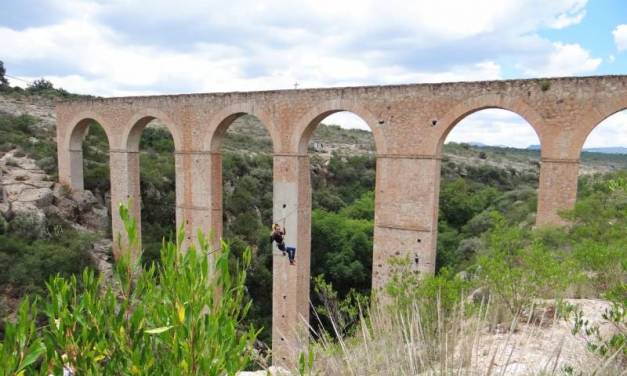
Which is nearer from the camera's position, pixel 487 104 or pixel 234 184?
pixel 487 104

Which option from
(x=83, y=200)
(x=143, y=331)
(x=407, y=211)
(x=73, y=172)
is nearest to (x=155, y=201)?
(x=83, y=200)

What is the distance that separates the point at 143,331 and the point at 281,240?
6977 mm

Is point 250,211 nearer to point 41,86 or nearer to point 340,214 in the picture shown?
point 340,214

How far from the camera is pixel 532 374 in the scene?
2.52m

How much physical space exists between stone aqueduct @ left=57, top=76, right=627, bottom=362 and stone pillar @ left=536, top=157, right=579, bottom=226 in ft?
0.05

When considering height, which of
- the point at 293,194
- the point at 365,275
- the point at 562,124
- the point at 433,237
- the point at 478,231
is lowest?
the point at 365,275

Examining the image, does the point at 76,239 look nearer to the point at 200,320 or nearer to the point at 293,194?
the point at 293,194

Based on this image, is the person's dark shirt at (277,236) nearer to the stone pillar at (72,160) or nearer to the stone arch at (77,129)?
the stone arch at (77,129)

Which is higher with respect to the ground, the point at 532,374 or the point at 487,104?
the point at 487,104

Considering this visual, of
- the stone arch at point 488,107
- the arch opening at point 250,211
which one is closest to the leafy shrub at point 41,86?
the arch opening at point 250,211

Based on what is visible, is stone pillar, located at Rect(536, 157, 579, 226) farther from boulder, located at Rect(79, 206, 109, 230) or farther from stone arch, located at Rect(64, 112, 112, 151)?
boulder, located at Rect(79, 206, 109, 230)

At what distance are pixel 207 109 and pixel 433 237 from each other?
5.63 meters

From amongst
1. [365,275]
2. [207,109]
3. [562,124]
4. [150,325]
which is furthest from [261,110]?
[365,275]

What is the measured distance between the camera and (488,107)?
7469 millimetres
